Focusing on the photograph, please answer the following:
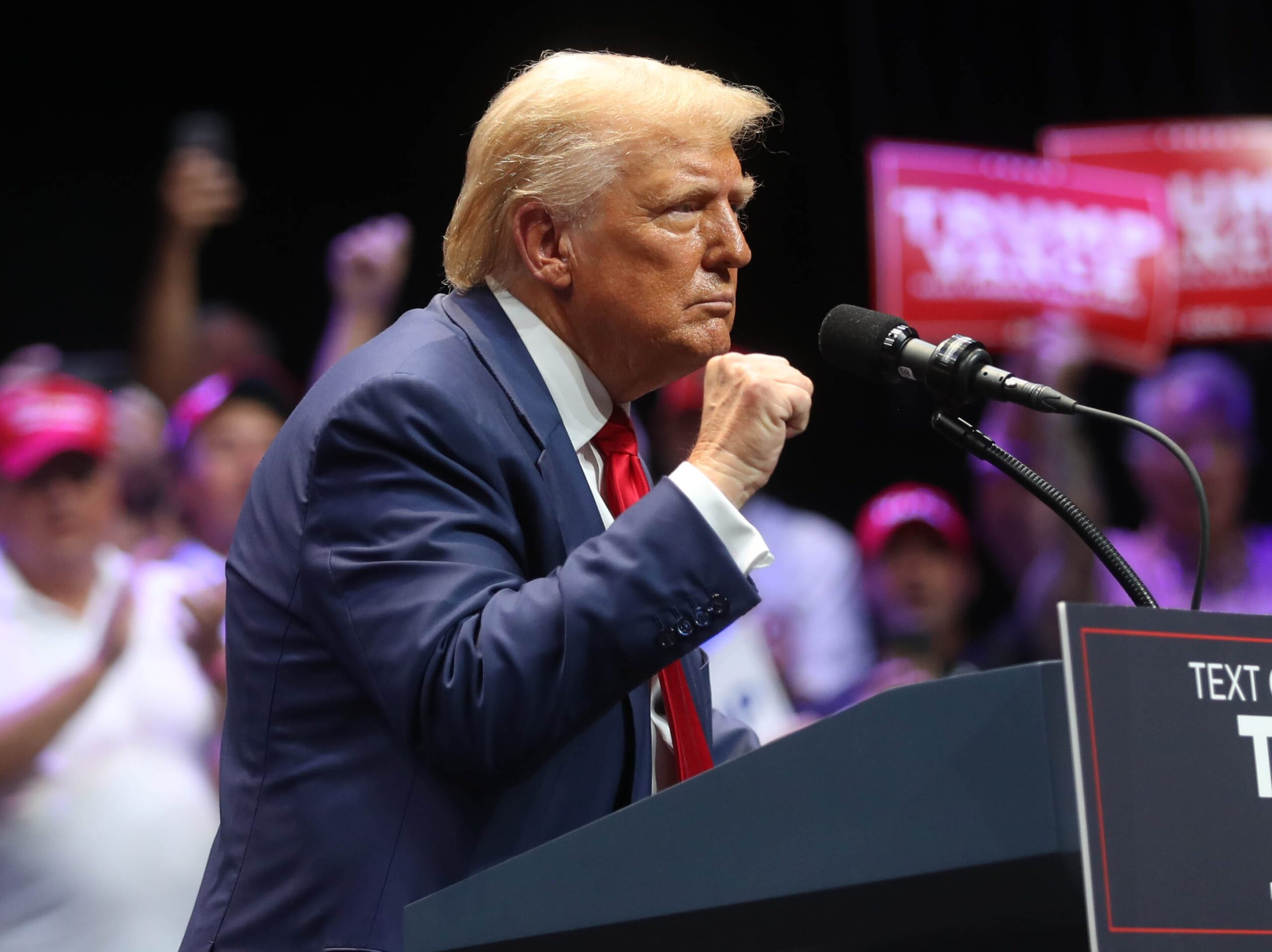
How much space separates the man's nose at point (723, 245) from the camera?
1.49 meters

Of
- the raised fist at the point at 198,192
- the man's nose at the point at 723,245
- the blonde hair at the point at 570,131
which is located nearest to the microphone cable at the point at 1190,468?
the man's nose at the point at 723,245

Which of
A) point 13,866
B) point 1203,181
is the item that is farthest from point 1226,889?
point 1203,181

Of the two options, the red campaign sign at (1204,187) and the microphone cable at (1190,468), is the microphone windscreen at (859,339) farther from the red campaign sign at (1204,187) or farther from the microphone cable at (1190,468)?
the red campaign sign at (1204,187)

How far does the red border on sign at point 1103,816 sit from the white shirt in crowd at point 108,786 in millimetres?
2694

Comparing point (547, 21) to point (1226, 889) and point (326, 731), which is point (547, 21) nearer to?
point (326, 731)

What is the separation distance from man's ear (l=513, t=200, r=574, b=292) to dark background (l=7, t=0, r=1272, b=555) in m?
2.15

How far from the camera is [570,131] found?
1.49 metres

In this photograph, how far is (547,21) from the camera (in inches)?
157

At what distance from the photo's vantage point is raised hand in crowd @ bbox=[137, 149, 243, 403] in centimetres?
339

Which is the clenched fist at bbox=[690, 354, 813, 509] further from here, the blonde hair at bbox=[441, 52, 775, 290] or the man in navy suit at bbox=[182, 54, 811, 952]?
the blonde hair at bbox=[441, 52, 775, 290]

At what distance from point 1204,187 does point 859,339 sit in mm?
3718

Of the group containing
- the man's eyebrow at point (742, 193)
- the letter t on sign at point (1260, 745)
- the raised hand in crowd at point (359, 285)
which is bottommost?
the raised hand in crowd at point (359, 285)

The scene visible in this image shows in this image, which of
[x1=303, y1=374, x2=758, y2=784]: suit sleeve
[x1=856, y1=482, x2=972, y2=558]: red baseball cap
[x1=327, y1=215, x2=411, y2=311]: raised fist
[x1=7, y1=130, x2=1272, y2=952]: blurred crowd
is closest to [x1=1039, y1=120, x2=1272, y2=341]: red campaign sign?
[x1=7, y1=130, x2=1272, y2=952]: blurred crowd

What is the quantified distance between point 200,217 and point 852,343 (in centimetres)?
256
